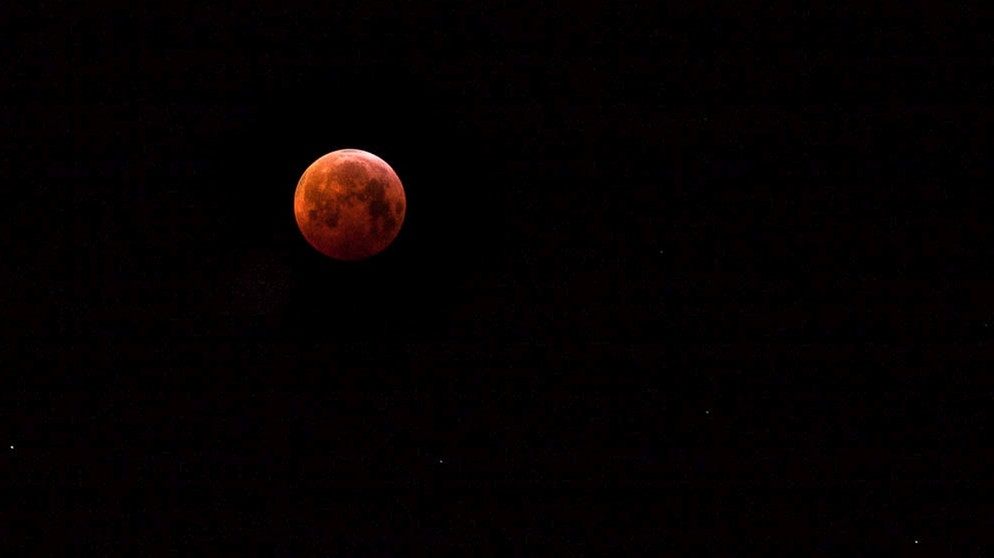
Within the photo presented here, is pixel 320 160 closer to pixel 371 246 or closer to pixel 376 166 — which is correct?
pixel 376 166

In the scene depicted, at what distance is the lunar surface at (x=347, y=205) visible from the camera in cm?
182

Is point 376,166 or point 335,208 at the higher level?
point 376,166

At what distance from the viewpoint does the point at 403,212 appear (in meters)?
1.94

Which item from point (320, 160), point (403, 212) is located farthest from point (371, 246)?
point (320, 160)

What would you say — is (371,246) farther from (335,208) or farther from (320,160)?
(320,160)

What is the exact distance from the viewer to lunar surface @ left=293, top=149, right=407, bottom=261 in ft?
5.96

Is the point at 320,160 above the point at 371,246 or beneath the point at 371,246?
above

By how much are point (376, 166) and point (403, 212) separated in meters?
0.15

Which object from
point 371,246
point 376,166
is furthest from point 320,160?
point 371,246

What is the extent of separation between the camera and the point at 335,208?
5.95 feet

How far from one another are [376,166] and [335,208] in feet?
0.56

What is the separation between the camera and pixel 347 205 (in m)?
1.81

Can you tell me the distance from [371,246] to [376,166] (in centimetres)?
22

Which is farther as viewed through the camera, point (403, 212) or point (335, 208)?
point (403, 212)
